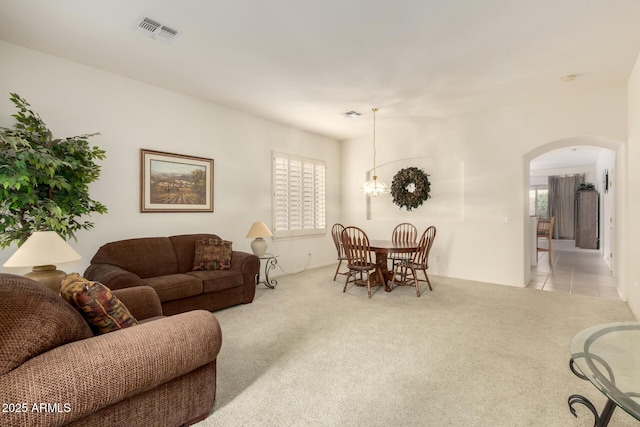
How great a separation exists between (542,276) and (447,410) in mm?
4858

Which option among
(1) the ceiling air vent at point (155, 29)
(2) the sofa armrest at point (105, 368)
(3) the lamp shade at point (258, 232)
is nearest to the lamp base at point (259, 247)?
(3) the lamp shade at point (258, 232)

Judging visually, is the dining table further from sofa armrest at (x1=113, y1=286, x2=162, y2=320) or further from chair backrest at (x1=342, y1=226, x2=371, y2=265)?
sofa armrest at (x1=113, y1=286, x2=162, y2=320)

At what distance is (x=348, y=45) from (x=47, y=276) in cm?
321

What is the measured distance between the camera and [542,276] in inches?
214

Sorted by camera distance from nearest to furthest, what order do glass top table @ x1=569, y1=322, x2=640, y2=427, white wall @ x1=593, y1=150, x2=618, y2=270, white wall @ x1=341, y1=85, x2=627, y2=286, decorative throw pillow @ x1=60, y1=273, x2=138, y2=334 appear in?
glass top table @ x1=569, y1=322, x2=640, y2=427, decorative throw pillow @ x1=60, y1=273, x2=138, y2=334, white wall @ x1=341, y1=85, x2=627, y2=286, white wall @ x1=593, y1=150, x2=618, y2=270

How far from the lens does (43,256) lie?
204cm

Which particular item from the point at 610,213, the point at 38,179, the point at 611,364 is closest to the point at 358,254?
the point at 611,364

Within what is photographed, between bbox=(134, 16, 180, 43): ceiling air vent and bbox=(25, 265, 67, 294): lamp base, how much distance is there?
2.15m

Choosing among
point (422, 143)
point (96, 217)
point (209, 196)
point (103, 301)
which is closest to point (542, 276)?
point (422, 143)

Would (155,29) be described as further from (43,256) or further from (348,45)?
(43,256)

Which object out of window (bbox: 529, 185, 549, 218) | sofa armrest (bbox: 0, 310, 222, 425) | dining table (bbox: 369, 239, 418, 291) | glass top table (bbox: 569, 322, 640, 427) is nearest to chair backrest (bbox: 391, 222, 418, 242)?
dining table (bbox: 369, 239, 418, 291)

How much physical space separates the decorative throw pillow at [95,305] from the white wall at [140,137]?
2211 mm

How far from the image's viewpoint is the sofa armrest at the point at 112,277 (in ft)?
9.26

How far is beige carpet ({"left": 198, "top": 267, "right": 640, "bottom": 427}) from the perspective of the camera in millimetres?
1801
